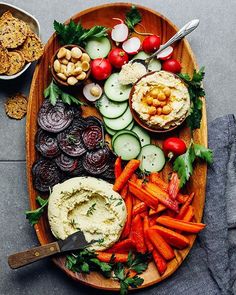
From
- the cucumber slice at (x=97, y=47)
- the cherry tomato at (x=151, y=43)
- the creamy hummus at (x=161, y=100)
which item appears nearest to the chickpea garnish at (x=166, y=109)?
the creamy hummus at (x=161, y=100)

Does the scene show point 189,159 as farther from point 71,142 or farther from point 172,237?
point 71,142

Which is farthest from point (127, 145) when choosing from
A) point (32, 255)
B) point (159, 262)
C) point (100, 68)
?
point (32, 255)

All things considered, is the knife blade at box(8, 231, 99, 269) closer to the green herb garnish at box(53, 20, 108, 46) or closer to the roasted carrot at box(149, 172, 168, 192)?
the roasted carrot at box(149, 172, 168, 192)

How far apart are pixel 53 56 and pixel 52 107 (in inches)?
11.1

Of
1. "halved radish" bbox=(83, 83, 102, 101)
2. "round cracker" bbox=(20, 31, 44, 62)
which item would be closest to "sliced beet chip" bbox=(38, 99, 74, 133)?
"halved radish" bbox=(83, 83, 102, 101)

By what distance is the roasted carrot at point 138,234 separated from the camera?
124 inches

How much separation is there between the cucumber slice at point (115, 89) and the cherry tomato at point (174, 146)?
35 centimetres

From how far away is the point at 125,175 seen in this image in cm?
312

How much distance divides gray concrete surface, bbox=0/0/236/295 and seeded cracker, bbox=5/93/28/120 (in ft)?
0.13

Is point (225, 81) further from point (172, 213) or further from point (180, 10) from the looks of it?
point (172, 213)

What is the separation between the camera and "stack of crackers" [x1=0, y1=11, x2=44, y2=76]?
10.1 feet

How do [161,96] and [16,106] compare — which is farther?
[16,106]

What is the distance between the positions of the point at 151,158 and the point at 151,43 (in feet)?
2.13

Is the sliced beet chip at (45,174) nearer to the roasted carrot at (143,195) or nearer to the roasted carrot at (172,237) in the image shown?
the roasted carrot at (143,195)
